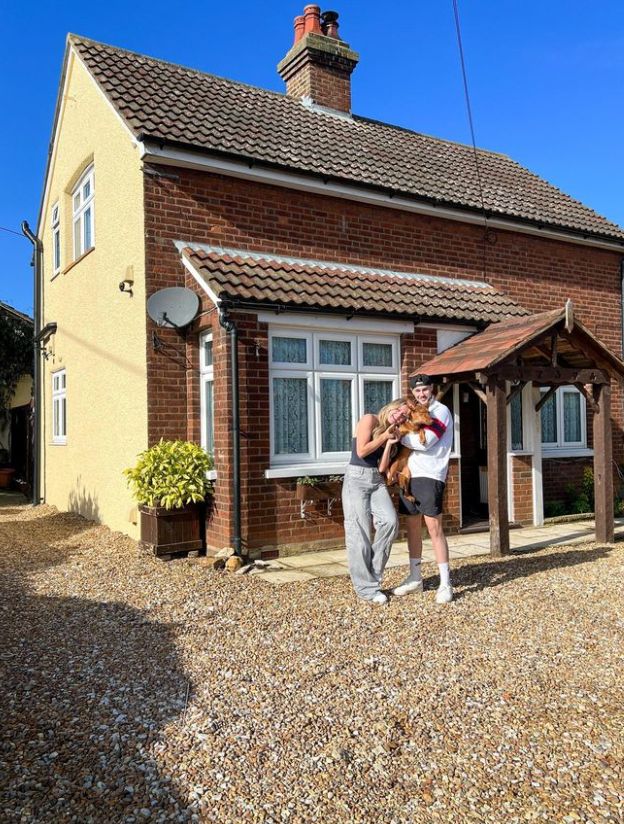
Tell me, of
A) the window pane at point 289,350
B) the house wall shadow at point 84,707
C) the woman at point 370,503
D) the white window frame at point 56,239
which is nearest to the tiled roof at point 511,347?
the window pane at point 289,350

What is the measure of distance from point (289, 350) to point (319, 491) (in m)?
1.70

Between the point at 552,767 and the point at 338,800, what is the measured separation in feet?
3.23

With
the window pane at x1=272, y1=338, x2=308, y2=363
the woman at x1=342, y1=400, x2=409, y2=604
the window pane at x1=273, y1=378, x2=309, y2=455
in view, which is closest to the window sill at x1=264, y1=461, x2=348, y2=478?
the window pane at x1=273, y1=378, x2=309, y2=455

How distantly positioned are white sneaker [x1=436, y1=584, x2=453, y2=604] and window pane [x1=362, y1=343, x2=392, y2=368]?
365 centimetres

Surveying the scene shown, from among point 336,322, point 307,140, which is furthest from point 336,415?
point 307,140

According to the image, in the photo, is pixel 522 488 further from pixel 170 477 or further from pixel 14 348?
pixel 14 348

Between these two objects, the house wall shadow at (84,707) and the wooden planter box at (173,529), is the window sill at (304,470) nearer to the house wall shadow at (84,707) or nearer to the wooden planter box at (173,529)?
the wooden planter box at (173,529)

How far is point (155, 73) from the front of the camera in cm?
1015

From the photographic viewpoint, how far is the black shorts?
221 inches

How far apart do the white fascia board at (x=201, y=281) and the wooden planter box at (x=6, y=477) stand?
11634mm

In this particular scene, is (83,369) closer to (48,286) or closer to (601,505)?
(48,286)

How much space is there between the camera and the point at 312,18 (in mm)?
12430

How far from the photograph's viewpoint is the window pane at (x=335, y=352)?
26.9 feet

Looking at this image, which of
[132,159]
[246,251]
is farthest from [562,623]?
[132,159]
